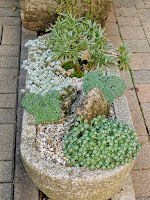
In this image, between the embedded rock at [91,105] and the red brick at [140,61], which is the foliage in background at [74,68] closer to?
the embedded rock at [91,105]

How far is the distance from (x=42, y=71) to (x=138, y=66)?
1483 mm

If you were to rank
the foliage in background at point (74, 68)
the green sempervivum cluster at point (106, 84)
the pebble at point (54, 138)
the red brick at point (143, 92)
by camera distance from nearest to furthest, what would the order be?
1. the pebble at point (54, 138)
2. the green sempervivum cluster at point (106, 84)
3. the foliage in background at point (74, 68)
4. the red brick at point (143, 92)


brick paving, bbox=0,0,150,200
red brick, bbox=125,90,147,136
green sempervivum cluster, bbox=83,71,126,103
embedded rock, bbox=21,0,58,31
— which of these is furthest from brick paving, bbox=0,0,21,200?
red brick, bbox=125,90,147,136

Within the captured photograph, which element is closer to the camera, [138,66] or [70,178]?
[70,178]

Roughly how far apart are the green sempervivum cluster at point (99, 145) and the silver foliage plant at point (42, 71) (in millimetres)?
703

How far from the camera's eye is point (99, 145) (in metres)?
2.41

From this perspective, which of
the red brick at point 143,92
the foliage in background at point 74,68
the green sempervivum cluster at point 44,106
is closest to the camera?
the green sempervivum cluster at point 44,106

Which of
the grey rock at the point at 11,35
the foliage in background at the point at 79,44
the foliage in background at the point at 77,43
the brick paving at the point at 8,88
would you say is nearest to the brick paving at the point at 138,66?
the foliage in background at the point at 79,44

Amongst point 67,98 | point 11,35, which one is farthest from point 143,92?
point 11,35

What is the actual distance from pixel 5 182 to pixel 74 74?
1.33 meters

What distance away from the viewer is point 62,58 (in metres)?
3.40

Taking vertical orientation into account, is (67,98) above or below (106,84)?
below

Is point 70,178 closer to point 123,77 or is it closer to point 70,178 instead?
point 70,178

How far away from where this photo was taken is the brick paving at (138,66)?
3.04 m
